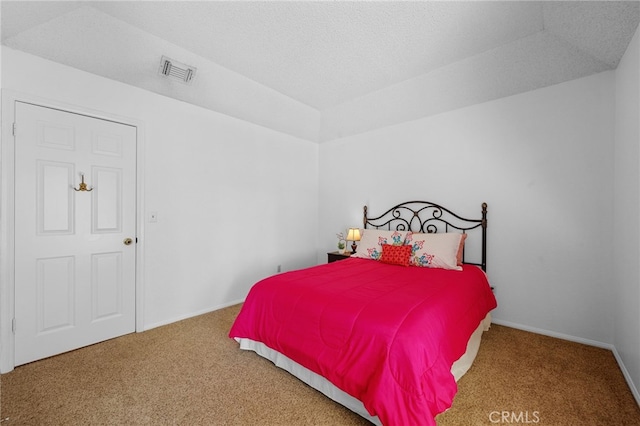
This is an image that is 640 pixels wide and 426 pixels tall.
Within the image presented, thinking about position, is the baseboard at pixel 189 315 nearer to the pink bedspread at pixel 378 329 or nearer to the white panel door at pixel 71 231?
the white panel door at pixel 71 231

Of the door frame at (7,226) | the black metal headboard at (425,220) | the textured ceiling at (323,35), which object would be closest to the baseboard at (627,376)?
the black metal headboard at (425,220)

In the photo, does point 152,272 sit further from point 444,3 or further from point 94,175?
point 444,3

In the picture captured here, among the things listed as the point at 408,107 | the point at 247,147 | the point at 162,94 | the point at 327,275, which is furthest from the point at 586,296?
the point at 162,94

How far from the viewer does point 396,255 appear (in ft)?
10.1

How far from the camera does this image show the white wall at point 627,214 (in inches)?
74.7

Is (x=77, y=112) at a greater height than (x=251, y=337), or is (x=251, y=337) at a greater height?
(x=77, y=112)

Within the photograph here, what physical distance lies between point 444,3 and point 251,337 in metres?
2.94

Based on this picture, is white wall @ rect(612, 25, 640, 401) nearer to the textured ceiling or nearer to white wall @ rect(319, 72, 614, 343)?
white wall @ rect(319, 72, 614, 343)

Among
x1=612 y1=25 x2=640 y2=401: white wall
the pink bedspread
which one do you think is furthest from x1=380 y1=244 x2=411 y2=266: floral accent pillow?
x1=612 y1=25 x2=640 y2=401: white wall

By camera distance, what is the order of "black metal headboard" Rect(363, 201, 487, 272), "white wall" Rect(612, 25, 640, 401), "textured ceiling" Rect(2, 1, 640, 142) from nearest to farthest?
1. "white wall" Rect(612, 25, 640, 401)
2. "textured ceiling" Rect(2, 1, 640, 142)
3. "black metal headboard" Rect(363, 201, 487, 272)

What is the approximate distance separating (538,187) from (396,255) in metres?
1.56

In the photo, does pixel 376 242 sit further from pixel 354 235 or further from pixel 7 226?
pixel 7 226

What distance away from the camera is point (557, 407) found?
1.73 m

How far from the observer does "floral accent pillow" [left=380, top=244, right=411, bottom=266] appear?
9.92ft
